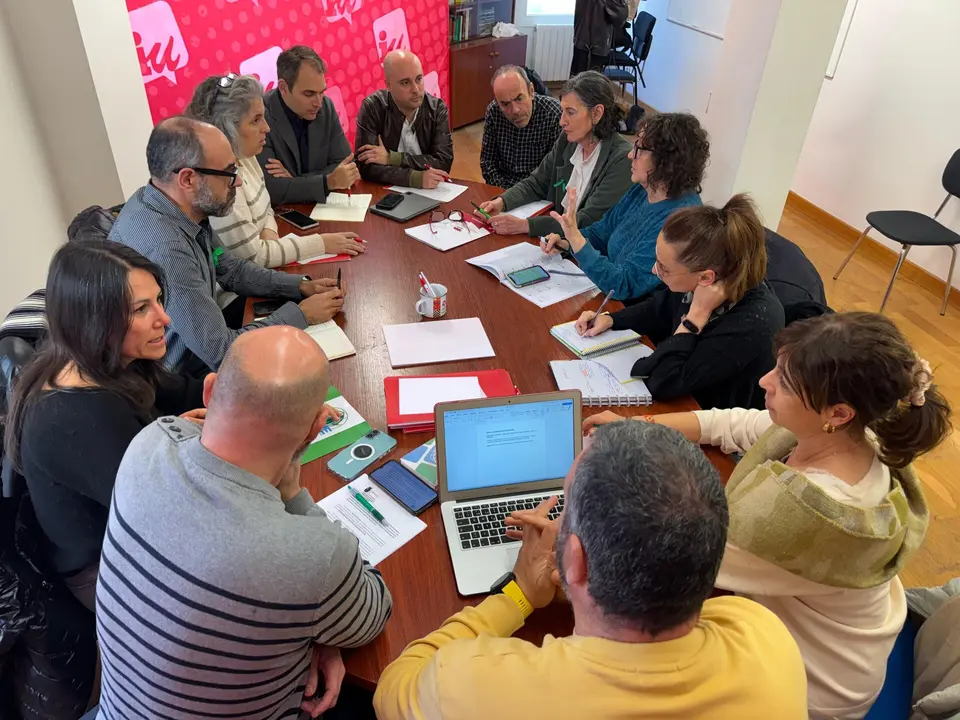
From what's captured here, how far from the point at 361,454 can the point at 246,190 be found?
139cm

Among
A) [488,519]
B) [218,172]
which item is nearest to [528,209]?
[218,172]

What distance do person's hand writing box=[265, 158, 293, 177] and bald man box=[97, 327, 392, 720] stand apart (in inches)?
84.1

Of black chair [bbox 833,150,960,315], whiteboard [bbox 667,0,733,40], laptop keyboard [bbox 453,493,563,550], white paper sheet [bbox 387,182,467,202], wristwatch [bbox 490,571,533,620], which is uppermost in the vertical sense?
whiteboard [bbox 667,0,733,40]

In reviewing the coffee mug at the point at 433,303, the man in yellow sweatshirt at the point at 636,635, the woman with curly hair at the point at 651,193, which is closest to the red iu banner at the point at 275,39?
the coffee mug at the point at 433,303

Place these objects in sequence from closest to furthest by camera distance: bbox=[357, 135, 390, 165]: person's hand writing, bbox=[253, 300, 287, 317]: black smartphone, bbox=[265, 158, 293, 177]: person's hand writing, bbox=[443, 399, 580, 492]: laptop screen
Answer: bbox=[443, 399, 580, 492]: laptop screen → bbox=[253, 300, 287, 317]: black smartphone → bbox=[265, 158, 293, 177]: person's hand writing → bbox=[357, 135, 390, 165]: person's hand writing

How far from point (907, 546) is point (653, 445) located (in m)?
0.67

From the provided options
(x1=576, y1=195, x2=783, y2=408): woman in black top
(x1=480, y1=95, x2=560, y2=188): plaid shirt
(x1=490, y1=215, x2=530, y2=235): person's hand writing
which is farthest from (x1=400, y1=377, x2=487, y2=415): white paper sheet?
(x1=480, y1=95, x2=560, y2=188): plaid shirt

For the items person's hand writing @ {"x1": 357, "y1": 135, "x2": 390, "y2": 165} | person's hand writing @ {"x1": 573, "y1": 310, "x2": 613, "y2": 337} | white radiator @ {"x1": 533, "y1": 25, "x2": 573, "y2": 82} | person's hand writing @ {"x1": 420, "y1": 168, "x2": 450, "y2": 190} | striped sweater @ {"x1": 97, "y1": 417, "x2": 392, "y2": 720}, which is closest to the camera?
striped sweater @ {"x1": 97, "y1": 417, "x2": 392, "y2": 720}

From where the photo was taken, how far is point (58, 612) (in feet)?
4.78

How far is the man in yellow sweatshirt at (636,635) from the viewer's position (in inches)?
32.3

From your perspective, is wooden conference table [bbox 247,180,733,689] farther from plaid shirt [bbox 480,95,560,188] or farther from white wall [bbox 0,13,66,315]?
white wall [bbox 0,13,66,315]

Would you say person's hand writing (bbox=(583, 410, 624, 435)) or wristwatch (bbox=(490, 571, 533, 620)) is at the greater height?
wristwatch (bbox=(490, 571, 533, 620))

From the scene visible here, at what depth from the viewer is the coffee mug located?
214cm

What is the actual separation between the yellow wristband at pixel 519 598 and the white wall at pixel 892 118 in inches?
160
